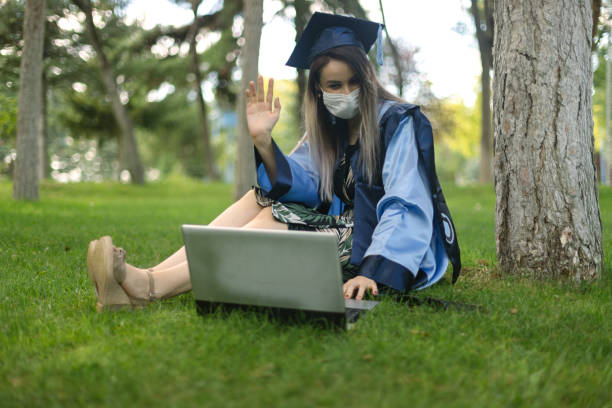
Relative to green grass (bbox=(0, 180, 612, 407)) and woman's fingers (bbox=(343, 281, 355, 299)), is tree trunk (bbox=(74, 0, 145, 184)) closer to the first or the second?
green grass (bbox=(0, 180, 612, 407))

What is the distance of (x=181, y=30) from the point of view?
1880cm

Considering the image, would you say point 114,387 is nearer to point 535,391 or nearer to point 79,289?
point 535,391

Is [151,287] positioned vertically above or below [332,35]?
below

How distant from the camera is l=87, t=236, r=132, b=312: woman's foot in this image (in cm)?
261

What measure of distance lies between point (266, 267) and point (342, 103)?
4.62ft

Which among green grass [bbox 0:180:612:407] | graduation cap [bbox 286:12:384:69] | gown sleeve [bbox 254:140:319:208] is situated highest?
graduation cap [bbox 286:12:384:69]

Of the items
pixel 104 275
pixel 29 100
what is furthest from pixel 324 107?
pixel 29 100

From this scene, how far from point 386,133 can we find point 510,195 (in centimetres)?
95

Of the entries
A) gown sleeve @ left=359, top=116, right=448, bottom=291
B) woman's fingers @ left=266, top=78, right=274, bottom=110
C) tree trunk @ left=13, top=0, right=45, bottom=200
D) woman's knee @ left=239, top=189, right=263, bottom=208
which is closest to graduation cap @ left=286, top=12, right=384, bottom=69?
woman's fingers @ left=266, top=78, right=274, bottom=110

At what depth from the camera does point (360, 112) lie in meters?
3.36

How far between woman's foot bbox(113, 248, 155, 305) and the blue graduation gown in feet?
2.92

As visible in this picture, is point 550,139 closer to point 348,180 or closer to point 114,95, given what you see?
point 348,180

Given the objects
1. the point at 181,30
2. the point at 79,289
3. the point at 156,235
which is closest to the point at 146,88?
the point at 181,30

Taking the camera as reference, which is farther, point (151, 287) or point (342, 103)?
point (342, 103)
